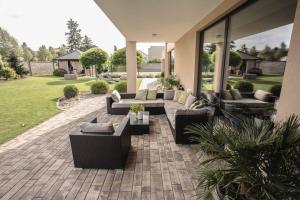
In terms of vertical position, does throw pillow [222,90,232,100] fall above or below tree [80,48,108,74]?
below

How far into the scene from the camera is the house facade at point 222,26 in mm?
1939

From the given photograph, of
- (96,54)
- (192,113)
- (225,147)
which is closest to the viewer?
(225,147)

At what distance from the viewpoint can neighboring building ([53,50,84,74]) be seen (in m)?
21.3

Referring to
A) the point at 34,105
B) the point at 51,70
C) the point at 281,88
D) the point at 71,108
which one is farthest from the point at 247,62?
the point at 51,70

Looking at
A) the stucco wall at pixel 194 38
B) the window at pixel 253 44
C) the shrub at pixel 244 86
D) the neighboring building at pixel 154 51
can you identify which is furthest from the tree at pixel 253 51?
the neighboring building at pixel 154 51

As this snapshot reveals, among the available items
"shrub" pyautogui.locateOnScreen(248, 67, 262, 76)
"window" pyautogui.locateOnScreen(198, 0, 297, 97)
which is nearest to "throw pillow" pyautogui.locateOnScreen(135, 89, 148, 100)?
"window" pyautogui.locateOnScreen(198, 0, 297, 97)

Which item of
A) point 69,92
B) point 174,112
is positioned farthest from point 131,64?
point 174,112

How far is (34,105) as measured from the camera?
24.0 feet

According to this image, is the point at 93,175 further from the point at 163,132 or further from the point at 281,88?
the point at 281,88

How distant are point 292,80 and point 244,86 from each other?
1.15m

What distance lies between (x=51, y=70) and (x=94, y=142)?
24.1m

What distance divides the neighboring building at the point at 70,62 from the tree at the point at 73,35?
19124 millimetres

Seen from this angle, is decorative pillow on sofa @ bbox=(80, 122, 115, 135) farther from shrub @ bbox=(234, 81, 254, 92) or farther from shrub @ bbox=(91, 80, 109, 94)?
shrub @ bbox=(91, 80, 109, 94)

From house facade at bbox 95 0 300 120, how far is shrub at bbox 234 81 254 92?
19.8 inches
